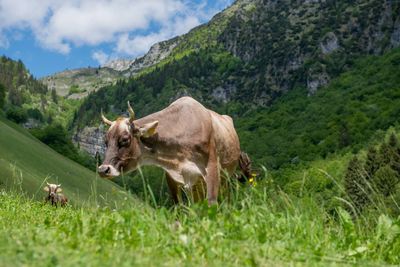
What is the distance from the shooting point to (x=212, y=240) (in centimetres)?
550

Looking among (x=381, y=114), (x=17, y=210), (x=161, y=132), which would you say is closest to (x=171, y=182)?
(x=161, y=132)

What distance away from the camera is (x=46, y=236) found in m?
5.22

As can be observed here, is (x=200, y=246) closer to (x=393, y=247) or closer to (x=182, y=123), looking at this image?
(x=393, y=247)

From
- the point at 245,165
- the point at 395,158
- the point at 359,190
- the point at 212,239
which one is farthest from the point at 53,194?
the point at 395,158

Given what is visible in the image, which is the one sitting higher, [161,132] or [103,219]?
[161,132]

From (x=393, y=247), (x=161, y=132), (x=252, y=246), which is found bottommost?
(x=393, y=247)

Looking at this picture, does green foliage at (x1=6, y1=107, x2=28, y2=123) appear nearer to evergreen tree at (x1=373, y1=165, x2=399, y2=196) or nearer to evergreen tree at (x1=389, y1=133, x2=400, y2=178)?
evergreen tree at (x1=389, y1=133, x2=400, y2=178)

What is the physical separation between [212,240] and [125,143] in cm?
543

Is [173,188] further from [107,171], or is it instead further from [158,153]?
[107,171]

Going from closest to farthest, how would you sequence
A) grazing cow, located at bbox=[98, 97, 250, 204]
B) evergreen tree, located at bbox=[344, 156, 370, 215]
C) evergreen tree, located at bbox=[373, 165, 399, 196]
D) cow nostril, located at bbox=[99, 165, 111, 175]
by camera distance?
evergreen tree, located at bbox=[344, 156, 370, 215] < cow nostril, located at bbox=[99, 165, 111, 175] < grazing cow, located at bbox=[98, 97, 250, 204] < evergreen tree, located at bbox=[373, 165, 399, 196]

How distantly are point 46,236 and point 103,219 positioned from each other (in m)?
1.02

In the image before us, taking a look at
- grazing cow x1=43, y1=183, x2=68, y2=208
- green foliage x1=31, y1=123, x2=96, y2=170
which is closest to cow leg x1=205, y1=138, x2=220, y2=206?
grazing cow x1=43, y1=183, x2=68, y2=208

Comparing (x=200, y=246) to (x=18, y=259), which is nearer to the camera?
(x=18, y=259)

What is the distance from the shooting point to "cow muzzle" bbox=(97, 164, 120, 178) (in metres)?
10.2
